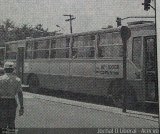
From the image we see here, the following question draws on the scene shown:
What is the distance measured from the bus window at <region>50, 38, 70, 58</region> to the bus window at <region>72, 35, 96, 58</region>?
353 mm

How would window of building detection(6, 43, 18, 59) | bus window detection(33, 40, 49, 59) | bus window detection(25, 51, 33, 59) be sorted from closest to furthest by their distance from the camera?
1. window of building detection(6, 43, 18, 59)
2. bus window detection(33, 40, 49, 59)
3. bus window detection(25, 51, 33, 59)

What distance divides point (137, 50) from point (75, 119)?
299cm

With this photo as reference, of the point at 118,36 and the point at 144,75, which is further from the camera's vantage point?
the point at 118,36

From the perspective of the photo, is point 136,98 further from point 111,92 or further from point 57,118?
point 57,118

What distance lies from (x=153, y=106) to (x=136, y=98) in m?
0.53

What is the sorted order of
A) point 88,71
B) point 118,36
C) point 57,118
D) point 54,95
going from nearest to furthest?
point 57,118
point 118,36
point 88,71
point 54,95

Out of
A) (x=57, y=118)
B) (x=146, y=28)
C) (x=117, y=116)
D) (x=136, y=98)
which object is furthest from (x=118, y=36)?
(x=57, y=118)

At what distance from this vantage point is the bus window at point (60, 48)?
40.4 feet

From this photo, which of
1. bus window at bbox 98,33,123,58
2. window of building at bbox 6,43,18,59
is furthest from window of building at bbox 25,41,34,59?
bus window at bbox 98,33,123,58

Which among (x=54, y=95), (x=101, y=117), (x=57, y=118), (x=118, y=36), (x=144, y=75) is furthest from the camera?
(x=54, y=95)

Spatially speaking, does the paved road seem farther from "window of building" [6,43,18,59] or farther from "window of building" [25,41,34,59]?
"window of building" [25,41,34,59]

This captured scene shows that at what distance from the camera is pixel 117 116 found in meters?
8.62

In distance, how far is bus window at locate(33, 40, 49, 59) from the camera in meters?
12.8

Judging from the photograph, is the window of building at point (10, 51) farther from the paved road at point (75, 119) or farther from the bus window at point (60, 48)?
the paved road at point (75, 119)
